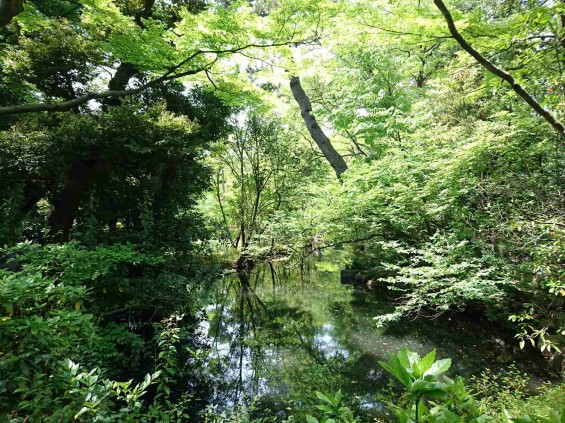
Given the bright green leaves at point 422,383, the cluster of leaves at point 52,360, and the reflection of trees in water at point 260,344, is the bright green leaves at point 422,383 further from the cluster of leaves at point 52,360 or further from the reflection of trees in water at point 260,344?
the reflection of trees in water at point 260,344

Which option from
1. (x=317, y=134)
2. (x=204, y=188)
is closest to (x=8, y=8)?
(x=204, y=188)

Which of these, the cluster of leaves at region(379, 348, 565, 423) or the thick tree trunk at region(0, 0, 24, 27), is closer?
the cluster of leaves at region(379, 348, 565, 423)

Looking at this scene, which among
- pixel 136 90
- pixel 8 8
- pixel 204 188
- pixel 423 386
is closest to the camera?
pixel 423 386

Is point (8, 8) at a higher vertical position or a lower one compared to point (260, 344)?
higher

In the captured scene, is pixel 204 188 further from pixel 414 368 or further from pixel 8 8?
pixel 414 368

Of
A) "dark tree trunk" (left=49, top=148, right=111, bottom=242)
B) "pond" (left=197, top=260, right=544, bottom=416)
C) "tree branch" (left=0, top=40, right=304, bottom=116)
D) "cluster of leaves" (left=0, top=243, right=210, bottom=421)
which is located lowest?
"pond" (left=197, top=260, right=544, bottom=416)

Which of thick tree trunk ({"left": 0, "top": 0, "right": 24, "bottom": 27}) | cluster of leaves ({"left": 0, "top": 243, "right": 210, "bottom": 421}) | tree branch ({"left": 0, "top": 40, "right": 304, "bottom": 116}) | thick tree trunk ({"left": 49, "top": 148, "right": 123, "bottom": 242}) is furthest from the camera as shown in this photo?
thick tree trunk ({"left": 49, "top": 148, "right": 123, "bottom": 242})

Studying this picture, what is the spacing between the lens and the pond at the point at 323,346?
4773mm

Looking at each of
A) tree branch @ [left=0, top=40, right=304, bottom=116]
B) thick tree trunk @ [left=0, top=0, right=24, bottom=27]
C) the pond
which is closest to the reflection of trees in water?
the pond

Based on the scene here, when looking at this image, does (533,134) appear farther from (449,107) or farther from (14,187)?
(14,187)

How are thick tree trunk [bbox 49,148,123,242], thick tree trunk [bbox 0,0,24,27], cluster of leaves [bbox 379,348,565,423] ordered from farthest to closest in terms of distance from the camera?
thick tree trunk [bbox 49,148,123,242] → thick tree trunk [bbox 0,0,24,27] → cluster of leaves [bbox 379,348,565,423]

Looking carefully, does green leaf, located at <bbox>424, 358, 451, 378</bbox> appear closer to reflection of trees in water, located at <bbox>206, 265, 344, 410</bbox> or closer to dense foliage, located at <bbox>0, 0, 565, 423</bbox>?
dense foliage, located at <bbox>0, 0, 565, 423</bbox>

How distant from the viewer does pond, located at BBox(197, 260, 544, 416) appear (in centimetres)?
477

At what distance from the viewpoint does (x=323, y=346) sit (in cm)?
630
